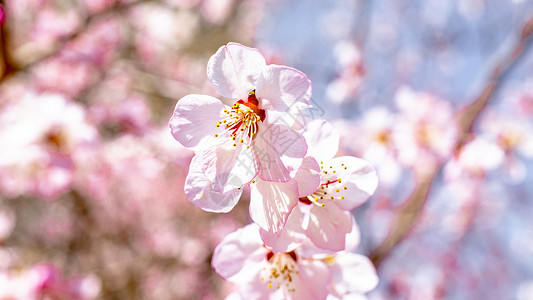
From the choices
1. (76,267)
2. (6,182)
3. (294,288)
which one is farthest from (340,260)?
(76,267)

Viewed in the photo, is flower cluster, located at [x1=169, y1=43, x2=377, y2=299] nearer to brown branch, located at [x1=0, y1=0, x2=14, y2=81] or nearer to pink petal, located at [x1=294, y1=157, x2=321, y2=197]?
pink petal, located at [x1=294, y1=157, x2=321, y2=197]

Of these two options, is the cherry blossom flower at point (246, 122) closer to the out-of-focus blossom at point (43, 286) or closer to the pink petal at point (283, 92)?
the pink petal at point (283, 92)

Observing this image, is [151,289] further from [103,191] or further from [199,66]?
[199,66]

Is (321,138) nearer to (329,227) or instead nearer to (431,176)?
(329,227)

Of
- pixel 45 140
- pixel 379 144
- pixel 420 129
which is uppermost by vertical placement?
pixel 420 129

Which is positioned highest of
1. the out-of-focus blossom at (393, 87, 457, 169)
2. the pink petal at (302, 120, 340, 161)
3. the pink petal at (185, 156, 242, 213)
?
the pink petal at (302, 120, 340, 161)

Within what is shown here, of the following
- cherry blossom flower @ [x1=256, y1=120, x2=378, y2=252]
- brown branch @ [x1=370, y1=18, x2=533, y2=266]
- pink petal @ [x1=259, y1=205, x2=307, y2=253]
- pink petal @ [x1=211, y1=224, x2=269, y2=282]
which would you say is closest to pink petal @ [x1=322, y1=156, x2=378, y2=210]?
cherry blossom flower @ [x1=256, y1=120, x2=378, y2=252]

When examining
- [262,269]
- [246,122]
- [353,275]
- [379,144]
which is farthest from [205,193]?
[379,144]

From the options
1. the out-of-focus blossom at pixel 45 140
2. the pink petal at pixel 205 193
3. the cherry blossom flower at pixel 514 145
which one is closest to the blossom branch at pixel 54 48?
the out-of-focus blossom at pixel 45 140
